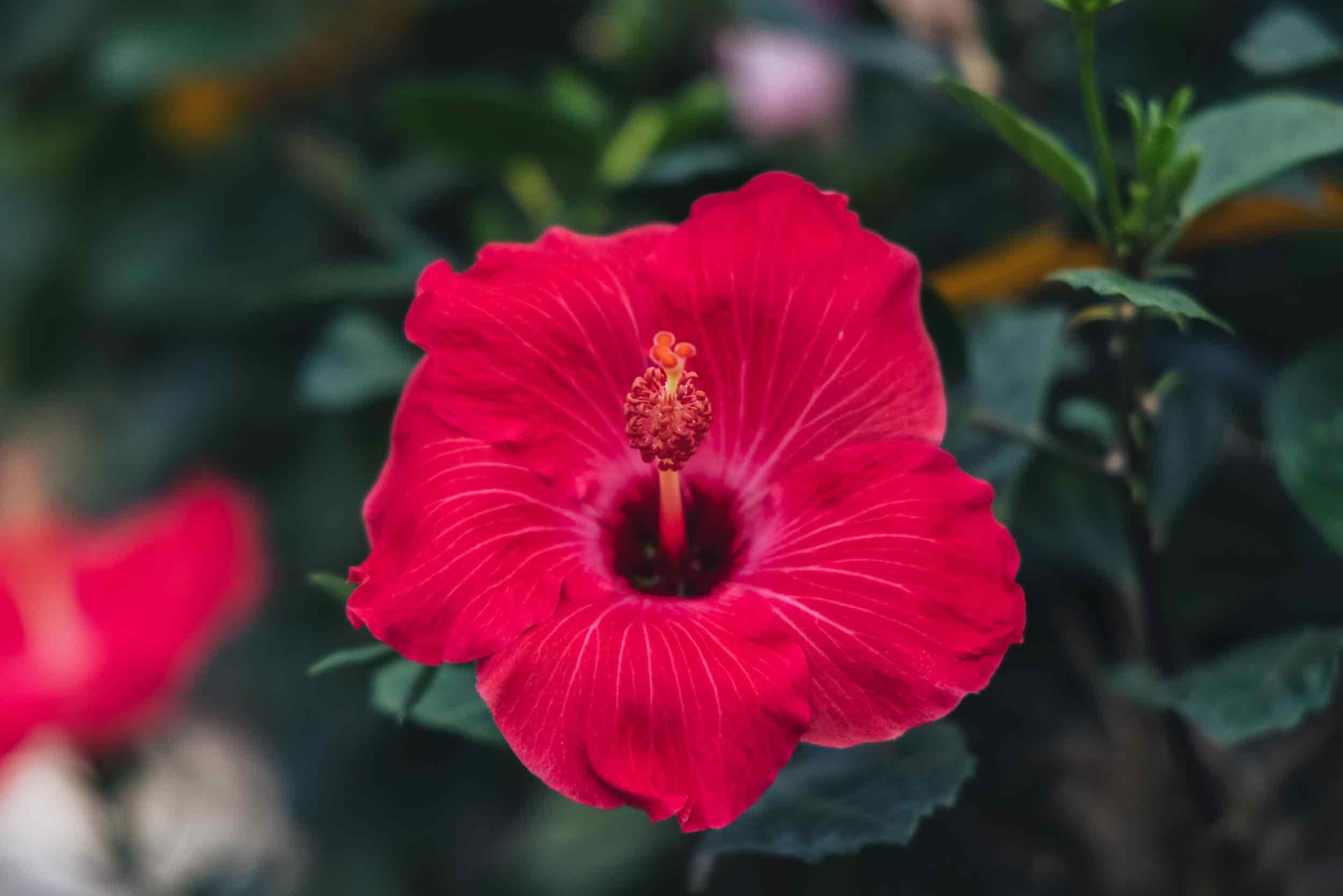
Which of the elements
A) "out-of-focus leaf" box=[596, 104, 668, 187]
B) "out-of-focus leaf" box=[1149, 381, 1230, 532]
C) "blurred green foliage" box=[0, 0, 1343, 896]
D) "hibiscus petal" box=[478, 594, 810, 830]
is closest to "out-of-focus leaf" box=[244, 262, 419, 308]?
"blurred green foliage" box=[0, 0, 1343, 896]

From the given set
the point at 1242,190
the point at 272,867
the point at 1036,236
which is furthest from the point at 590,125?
the point at 272,867

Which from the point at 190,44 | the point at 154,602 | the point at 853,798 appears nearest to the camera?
the point at 853,798

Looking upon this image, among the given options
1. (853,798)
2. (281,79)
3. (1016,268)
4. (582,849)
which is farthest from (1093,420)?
(281,79)

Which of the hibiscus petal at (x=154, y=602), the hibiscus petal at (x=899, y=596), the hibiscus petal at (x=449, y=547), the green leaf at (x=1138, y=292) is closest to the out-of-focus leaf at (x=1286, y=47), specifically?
the green leaf at (x=1138, y=292)

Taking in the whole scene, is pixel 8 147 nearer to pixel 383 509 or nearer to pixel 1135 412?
pixel 383 509

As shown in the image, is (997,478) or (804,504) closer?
(804,504)

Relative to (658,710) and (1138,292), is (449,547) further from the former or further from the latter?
(1138,292)
